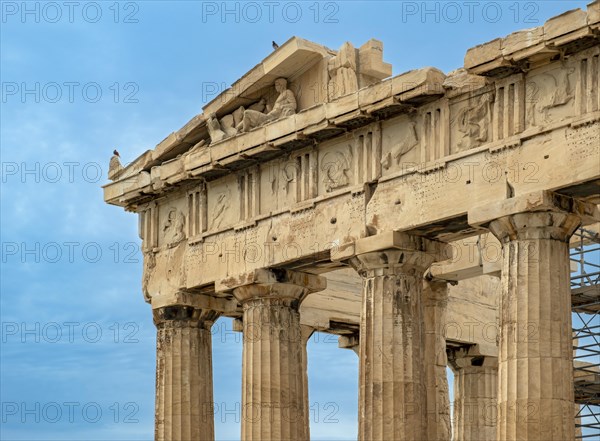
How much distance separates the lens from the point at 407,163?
109 feet

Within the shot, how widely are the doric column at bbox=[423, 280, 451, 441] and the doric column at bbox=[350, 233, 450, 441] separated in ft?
19.3

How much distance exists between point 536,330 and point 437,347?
1011 cm

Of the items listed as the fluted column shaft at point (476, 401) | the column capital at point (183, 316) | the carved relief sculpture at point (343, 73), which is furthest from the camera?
the fluted column shaft at point (476, 401)

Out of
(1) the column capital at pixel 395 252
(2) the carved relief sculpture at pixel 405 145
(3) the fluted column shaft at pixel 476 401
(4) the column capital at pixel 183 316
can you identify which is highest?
(2) the carved relief sculpture at pixel 405 145

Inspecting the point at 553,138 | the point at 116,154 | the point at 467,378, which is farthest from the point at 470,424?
the point at 553,138

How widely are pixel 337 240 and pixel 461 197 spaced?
371cm

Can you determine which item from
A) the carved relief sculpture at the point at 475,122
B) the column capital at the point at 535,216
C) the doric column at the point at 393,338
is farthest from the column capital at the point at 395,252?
the carved relief sculpture at the point at 475,122

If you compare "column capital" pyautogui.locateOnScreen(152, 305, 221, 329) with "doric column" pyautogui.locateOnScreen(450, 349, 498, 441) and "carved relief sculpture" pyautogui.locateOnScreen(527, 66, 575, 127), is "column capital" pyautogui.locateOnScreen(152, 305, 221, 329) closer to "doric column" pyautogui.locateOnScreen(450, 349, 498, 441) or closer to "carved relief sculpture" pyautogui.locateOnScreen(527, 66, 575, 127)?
"doric column" pyautogui.locateOnScreen(450, 349, 498, 441)

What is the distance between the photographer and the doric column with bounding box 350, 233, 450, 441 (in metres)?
33.0

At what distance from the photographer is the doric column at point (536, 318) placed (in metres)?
29.9

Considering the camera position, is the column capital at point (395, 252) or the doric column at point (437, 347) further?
the doric column at point (437, 347)

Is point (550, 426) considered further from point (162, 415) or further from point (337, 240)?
point (162, 415)

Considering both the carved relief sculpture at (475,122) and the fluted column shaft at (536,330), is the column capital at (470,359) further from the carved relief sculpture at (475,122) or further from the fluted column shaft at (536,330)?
the fluted column shaft at (536,330)

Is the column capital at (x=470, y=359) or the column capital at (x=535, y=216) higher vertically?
A: the column capital at (x=535, y=216)
